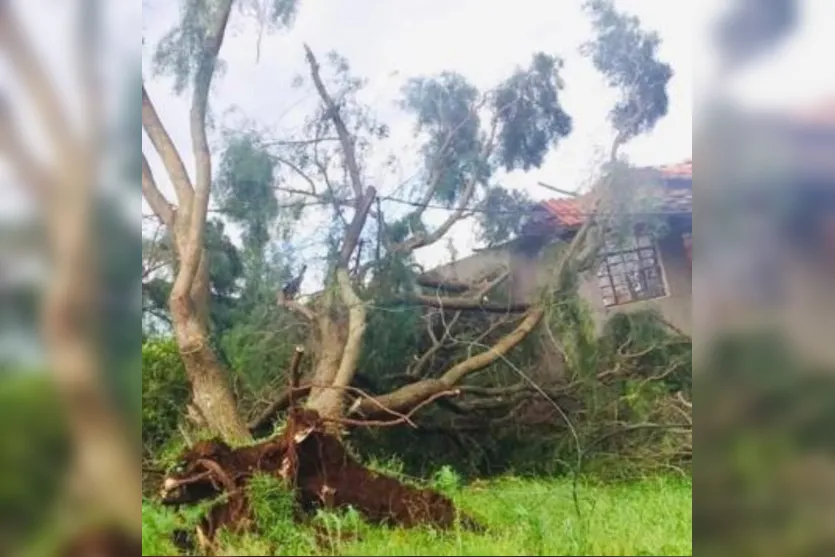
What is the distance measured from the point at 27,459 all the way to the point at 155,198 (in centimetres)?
70

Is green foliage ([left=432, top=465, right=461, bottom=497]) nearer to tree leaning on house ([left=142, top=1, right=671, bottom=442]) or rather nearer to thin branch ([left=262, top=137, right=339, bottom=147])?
tree leaning on house ([left=142, top=1, right=671, bottom=442])

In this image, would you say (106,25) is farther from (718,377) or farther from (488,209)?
(718,377)

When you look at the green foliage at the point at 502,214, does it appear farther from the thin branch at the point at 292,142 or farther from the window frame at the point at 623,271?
the thin branch at the point at 292,142

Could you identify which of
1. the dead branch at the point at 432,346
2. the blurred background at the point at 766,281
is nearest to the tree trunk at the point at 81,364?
the dead branch at the point at 432,346

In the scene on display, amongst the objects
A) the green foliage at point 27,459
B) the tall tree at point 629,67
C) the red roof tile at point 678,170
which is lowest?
the green foliage at point 27,459

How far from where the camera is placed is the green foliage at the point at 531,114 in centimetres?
246

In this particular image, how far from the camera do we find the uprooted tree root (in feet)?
7.19

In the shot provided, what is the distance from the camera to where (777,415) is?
2.10 metres

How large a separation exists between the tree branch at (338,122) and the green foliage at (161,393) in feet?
2.05

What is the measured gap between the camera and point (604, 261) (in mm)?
2447

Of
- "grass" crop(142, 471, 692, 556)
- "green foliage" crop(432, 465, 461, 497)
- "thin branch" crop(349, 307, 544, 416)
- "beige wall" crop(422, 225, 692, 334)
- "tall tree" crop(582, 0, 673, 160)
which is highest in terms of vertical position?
"tall tree" crop(582, 0, 673, 160)

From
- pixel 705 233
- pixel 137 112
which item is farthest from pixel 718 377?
pixel 137 112

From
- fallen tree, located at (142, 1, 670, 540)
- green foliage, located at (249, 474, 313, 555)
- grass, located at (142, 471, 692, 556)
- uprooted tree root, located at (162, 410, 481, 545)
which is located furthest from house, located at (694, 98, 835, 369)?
green foliage, located at (249, 474, 313, 555)

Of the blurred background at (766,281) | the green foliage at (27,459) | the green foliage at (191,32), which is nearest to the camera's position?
the green foliage at (27,459)
